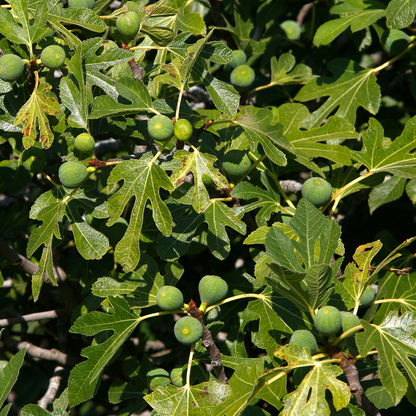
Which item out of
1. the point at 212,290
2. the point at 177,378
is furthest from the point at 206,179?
the point at 177,378

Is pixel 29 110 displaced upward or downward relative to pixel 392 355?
upward

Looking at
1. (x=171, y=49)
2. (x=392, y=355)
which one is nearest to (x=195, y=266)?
(x=171, y=49)

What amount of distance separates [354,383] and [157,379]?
0.99 metres

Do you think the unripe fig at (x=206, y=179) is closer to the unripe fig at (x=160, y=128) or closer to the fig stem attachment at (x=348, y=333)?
the unripe fig at (x=160, y=128)

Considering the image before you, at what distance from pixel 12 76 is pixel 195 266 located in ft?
7.09

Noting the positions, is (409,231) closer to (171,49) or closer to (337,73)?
(337,73)

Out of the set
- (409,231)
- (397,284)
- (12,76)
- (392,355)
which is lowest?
(409,231)

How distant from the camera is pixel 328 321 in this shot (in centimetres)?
143

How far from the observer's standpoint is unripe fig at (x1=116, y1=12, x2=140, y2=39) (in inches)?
70.0

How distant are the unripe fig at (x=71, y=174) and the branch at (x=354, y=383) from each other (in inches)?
45.9

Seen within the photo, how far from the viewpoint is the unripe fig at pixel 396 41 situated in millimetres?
2402

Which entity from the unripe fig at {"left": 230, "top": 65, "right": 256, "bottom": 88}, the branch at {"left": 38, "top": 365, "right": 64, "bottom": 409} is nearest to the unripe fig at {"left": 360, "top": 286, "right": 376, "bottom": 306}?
the unripe fig at {"left": 230, "top": 65, "right": 256, "bottom": 88}

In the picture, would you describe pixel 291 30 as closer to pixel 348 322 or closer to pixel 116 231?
pixel 116 231

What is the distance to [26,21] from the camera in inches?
73.1
